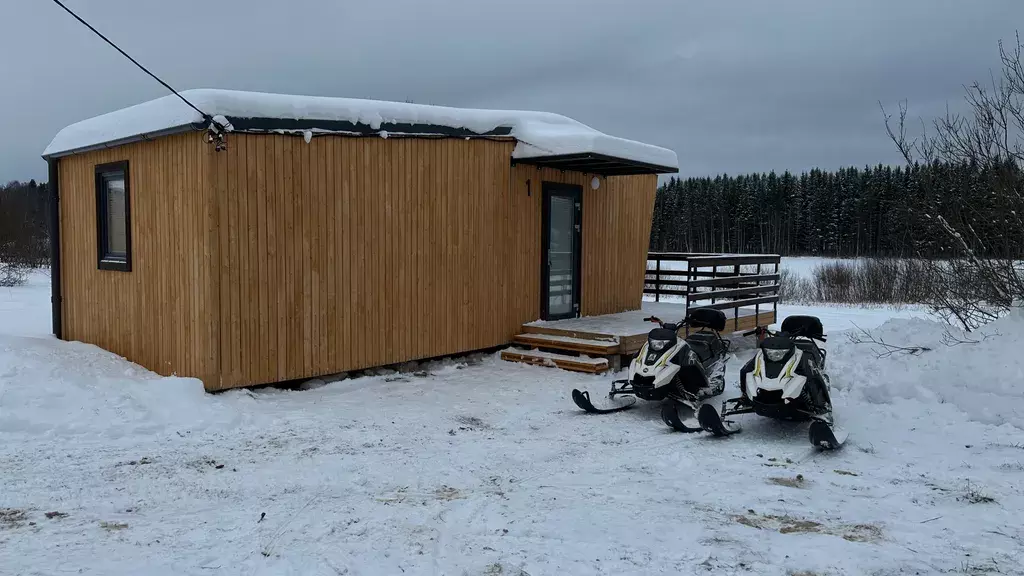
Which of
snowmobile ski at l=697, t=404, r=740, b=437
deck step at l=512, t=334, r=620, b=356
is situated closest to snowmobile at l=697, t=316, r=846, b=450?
snowmobile ski at l=697, t=404, r=740, b=437

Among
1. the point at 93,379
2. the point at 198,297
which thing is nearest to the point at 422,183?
the point at 198,297

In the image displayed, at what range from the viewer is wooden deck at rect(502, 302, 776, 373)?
8.73 meters

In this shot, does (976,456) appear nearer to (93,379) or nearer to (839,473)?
(839,473)

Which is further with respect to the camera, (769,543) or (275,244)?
(275,244)

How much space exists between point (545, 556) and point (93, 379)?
527cm

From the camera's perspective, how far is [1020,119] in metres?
Result: 7.56

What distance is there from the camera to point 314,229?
299 inches

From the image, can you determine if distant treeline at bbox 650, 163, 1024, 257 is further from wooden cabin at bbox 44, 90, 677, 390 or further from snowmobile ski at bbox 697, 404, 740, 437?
snowmobile ski at bbox 697, 404, 740, 437

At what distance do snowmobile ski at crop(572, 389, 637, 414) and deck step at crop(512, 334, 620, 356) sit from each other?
1.67 m

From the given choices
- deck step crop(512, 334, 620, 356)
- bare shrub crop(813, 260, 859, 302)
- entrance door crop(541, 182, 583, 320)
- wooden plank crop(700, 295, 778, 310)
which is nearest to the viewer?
deck step crop(512, 334, 620, 356)

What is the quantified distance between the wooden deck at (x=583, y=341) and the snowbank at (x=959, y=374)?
241 cm

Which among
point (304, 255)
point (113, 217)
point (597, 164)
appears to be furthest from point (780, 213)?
point (113, 217)

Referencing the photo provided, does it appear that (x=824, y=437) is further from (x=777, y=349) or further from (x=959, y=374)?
(x=959, y=374)

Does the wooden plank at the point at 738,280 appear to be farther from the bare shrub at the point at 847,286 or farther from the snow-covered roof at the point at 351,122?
the bare shrub at the point at 847,286
